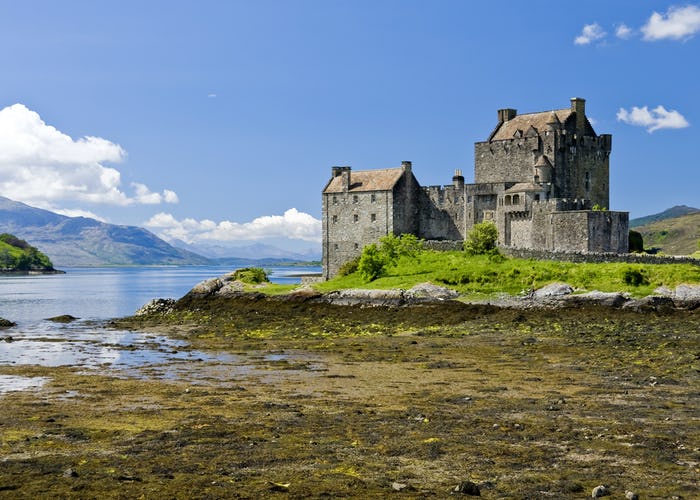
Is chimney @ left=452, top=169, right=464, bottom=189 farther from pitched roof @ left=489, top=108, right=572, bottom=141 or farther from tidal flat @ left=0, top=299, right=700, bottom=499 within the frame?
tidal flat @ left=0, top=299, right=700, bottom=499

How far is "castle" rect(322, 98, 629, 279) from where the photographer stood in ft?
246

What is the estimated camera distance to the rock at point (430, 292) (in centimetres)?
5644

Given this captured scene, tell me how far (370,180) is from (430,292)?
27.4 m

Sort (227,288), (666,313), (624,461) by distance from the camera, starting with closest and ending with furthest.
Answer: (624,461)
(666,313)
(227,288)

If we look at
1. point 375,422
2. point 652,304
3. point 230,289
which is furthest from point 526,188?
point 375,422

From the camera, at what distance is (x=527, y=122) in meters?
81.2

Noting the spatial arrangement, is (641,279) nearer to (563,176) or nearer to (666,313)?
(666,313)

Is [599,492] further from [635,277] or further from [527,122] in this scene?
[527,122]

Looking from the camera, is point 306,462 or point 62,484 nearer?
point 62,484

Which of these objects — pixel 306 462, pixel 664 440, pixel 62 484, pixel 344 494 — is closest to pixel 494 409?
pixel 664 440

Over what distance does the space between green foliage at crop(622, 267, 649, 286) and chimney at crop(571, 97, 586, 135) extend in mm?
30534

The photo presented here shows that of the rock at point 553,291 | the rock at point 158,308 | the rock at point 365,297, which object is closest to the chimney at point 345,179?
the rock at point 158,308

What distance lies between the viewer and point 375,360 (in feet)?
114

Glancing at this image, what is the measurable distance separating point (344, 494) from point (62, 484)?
5.26m
